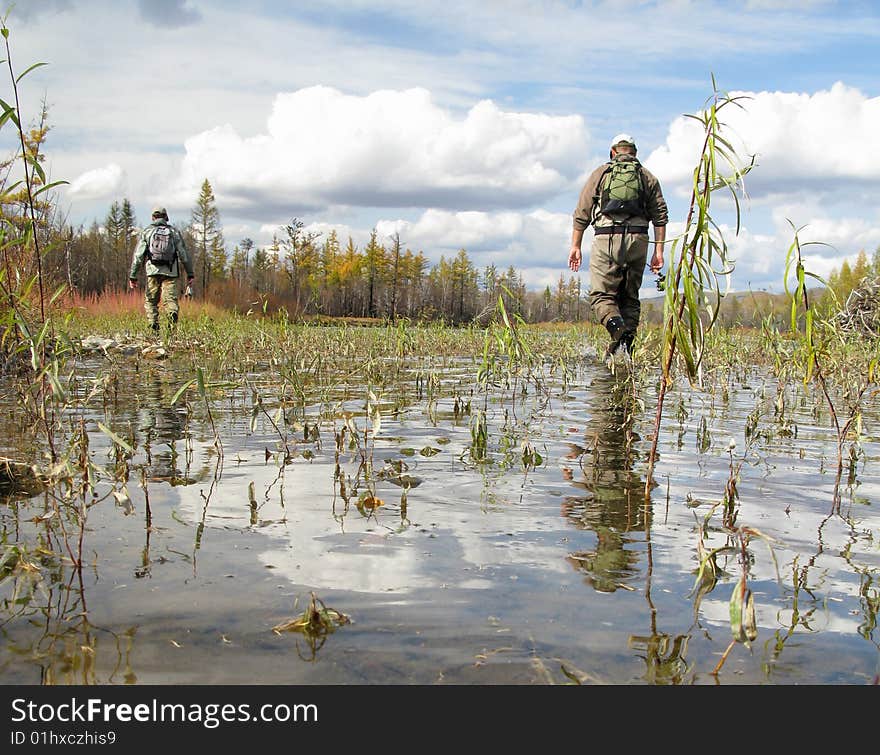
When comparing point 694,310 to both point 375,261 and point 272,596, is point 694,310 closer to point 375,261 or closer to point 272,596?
point 272,596

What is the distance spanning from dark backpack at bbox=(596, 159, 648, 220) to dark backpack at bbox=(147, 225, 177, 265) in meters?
9.13

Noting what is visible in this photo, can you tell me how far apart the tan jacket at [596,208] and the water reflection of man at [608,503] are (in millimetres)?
3420

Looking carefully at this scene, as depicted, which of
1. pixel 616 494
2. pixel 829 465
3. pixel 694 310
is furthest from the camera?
pixel 829 465

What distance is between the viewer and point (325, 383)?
857cm

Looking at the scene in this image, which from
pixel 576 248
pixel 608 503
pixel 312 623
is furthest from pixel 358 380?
pixel 312 623

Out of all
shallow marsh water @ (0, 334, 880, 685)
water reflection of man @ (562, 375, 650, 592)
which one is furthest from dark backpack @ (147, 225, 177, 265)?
water reflection of man @ (562, 375, 650, 592)

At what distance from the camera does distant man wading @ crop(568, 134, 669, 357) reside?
834 cm

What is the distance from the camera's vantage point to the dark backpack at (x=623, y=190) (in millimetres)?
8266

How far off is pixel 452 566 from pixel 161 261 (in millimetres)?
13151

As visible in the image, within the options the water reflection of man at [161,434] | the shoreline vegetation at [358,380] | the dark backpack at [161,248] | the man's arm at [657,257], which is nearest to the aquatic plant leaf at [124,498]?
the shoreline vegetation at [358,380]

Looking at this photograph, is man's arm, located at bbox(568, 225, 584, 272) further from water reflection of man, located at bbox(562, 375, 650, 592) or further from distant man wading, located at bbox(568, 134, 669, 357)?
water reflection of man, located at bbox(562, 375, 650, 592)

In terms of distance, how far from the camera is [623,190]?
27.2 feet
